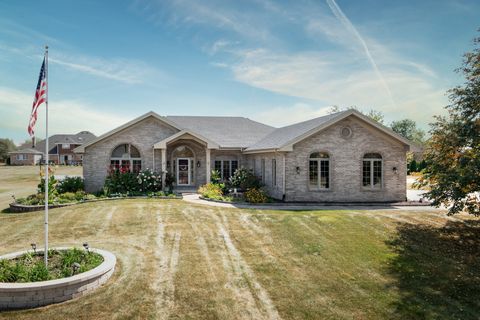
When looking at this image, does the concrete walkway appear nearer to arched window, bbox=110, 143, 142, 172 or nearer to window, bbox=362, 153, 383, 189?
window, bbox=362, 153, 383, 189

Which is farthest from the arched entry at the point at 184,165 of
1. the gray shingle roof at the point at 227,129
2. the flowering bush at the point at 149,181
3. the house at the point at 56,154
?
the house at the point at 56,154

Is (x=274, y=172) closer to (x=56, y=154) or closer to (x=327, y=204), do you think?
(x=327, y=204)

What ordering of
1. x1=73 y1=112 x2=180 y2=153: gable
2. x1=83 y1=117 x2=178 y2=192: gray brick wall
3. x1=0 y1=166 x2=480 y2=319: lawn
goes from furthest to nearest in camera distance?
x1=83 y1=117 x2=178 y2=192: gray brick wall → x1=73 y1=112 x2=180 y2=153: gable → x1=0 y1=166 x2=480 y2=319: lawn

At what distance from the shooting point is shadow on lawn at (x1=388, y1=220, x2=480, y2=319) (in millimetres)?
7602

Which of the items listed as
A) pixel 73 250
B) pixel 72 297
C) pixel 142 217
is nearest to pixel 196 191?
pixel 142 217

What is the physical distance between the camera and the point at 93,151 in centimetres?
2238

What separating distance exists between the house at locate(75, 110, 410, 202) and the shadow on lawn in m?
5.68

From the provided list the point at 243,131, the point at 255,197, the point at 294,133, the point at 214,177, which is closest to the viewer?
the point at 255,197

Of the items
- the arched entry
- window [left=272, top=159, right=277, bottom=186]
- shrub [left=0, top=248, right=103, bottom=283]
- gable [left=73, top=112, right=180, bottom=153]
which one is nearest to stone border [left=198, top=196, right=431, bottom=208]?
window [left=272, top=159, right=277, bottom=186]

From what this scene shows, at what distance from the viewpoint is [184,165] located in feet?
80.9

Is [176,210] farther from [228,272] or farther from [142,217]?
[228,272]

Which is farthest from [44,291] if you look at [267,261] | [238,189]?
[238,189]

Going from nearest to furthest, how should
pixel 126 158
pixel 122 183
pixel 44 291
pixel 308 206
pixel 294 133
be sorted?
pixel 44 291 < pixel 308 206 < pixel 294 133 < pixel 122 183 < pixel 126 158

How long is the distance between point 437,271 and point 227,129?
2170cm
